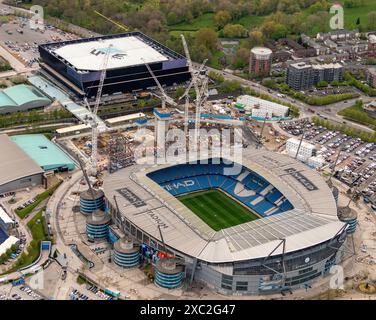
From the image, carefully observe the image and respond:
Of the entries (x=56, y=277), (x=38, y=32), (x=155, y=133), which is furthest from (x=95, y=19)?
(x=56, y=277)

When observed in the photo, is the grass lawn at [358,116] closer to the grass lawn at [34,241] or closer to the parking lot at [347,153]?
the parking lot at [347,153]

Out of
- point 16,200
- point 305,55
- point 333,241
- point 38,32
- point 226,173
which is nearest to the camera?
point 333,241

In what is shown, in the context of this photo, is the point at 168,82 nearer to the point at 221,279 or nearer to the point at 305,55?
the point at 305,55

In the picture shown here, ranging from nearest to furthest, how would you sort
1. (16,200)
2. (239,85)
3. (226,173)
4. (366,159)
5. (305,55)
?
(16,200) → (226,173) → (366,159) → (239,85) → (305,55)

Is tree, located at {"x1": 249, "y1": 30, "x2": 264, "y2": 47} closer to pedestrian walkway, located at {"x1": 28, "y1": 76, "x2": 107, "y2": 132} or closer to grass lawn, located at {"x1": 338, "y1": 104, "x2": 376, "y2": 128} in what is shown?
grass lawn, located at {"x1": 338, "y1": 104, "x2": 376, "y2": 128}

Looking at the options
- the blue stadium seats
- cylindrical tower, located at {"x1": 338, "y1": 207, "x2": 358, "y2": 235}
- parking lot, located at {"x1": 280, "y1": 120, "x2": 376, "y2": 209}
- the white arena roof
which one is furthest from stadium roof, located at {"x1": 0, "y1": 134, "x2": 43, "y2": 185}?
parking lot, located at {"x1": 280, "y1": 120, "x2": 376, "y2": 209}

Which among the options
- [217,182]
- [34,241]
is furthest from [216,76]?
[34,241]
